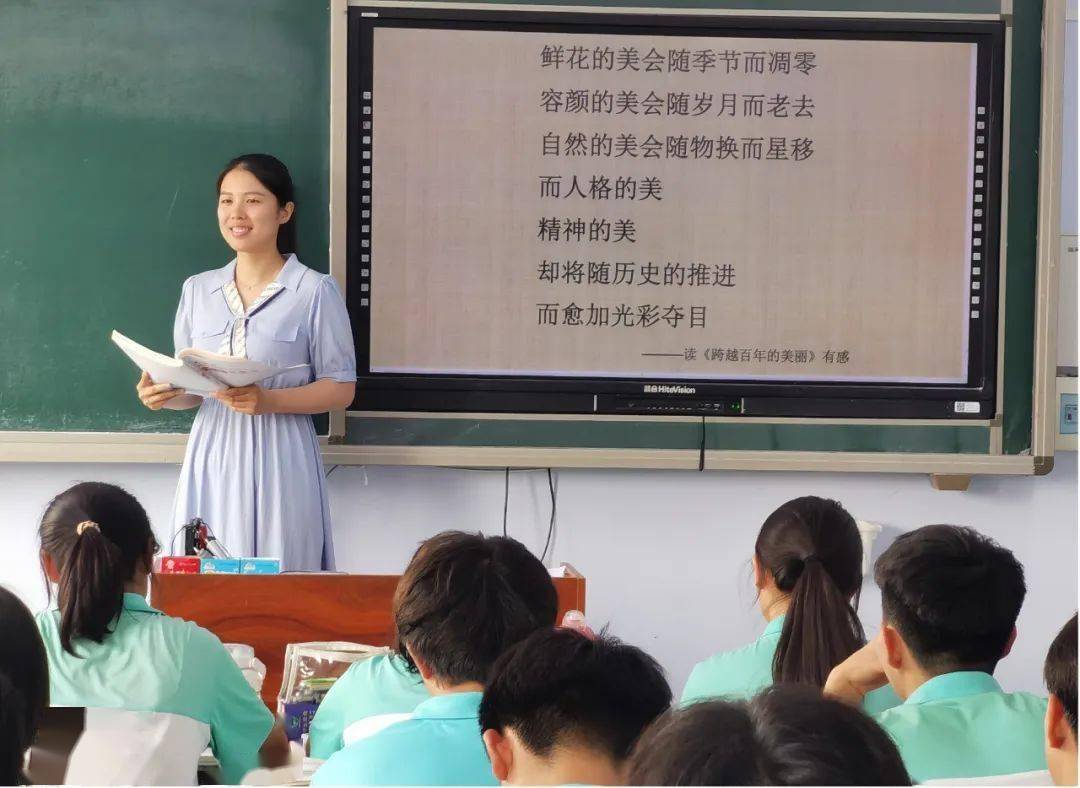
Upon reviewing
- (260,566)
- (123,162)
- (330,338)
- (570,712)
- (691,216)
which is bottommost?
(260,566)

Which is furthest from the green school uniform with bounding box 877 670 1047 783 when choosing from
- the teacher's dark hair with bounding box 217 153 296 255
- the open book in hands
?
the teacher's dark hair with bounding box 217 153 296 255

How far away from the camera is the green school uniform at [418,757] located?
4.58 ft

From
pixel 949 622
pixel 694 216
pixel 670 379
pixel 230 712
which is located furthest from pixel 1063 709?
pixel 694 216

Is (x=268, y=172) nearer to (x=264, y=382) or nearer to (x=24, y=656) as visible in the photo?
(x=264, y=382)

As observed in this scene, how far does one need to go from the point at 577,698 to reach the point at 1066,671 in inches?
19.5

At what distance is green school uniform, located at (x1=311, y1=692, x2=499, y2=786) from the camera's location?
4.58 ft

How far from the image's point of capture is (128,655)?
1.83 metres

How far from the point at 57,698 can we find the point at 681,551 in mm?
2317

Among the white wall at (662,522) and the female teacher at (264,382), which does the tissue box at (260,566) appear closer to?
the female teacher at (264,382)

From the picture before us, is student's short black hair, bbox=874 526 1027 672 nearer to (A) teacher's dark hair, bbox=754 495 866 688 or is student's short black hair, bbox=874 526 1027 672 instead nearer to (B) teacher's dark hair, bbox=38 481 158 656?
(A) teacher's dark hair, bbox=754 495 866 688

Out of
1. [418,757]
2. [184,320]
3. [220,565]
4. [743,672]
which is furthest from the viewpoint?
[184,320]

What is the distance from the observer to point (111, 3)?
3.56 m

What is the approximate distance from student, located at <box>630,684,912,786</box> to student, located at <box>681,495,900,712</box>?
1.13m

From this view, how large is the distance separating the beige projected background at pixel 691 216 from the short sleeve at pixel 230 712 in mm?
1826
